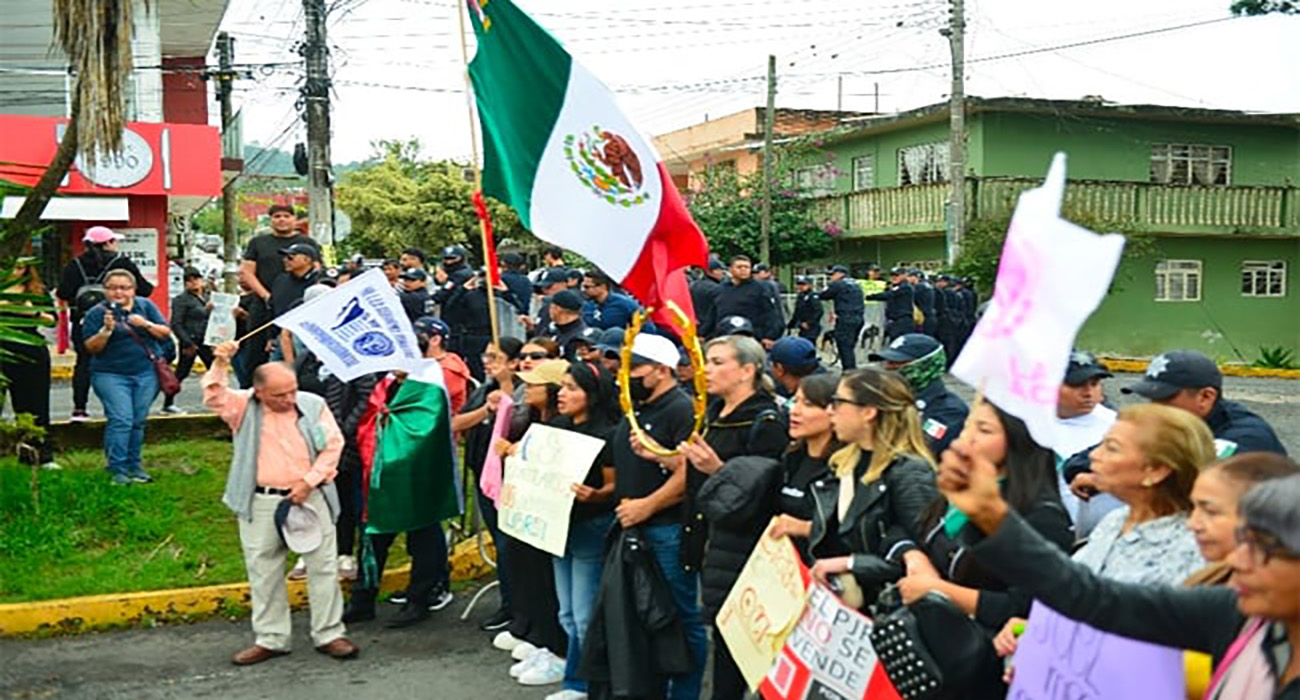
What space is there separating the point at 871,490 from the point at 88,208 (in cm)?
1965

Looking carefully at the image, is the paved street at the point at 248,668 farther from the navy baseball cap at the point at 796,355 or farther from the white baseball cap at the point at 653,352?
the navy baseball cap at the point at 796,355

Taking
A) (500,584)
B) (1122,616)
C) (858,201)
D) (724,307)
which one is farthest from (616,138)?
(858,201)

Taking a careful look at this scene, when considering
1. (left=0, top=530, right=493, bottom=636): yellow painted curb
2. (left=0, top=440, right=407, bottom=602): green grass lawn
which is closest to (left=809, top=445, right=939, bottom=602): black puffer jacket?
(left=0, top=530, right=493, bottom=636): yellow painted curb

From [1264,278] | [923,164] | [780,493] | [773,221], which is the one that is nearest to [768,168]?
[773,221]

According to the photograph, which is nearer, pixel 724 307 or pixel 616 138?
pixel 616 138

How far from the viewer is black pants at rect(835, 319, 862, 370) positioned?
63.1 feet

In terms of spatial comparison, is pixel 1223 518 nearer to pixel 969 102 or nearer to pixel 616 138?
pixel 616 138

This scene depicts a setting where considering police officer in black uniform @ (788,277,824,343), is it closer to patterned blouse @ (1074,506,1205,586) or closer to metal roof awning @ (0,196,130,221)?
metal roof awning @ (0,196,130,221)

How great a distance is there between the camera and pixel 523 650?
7027mm

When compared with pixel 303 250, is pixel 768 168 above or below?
above

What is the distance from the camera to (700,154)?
42094mm

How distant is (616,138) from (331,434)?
225 centimetres

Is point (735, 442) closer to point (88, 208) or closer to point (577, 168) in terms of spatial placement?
point (577, 168)

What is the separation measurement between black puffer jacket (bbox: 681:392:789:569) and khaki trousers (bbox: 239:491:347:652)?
2.34 metres
